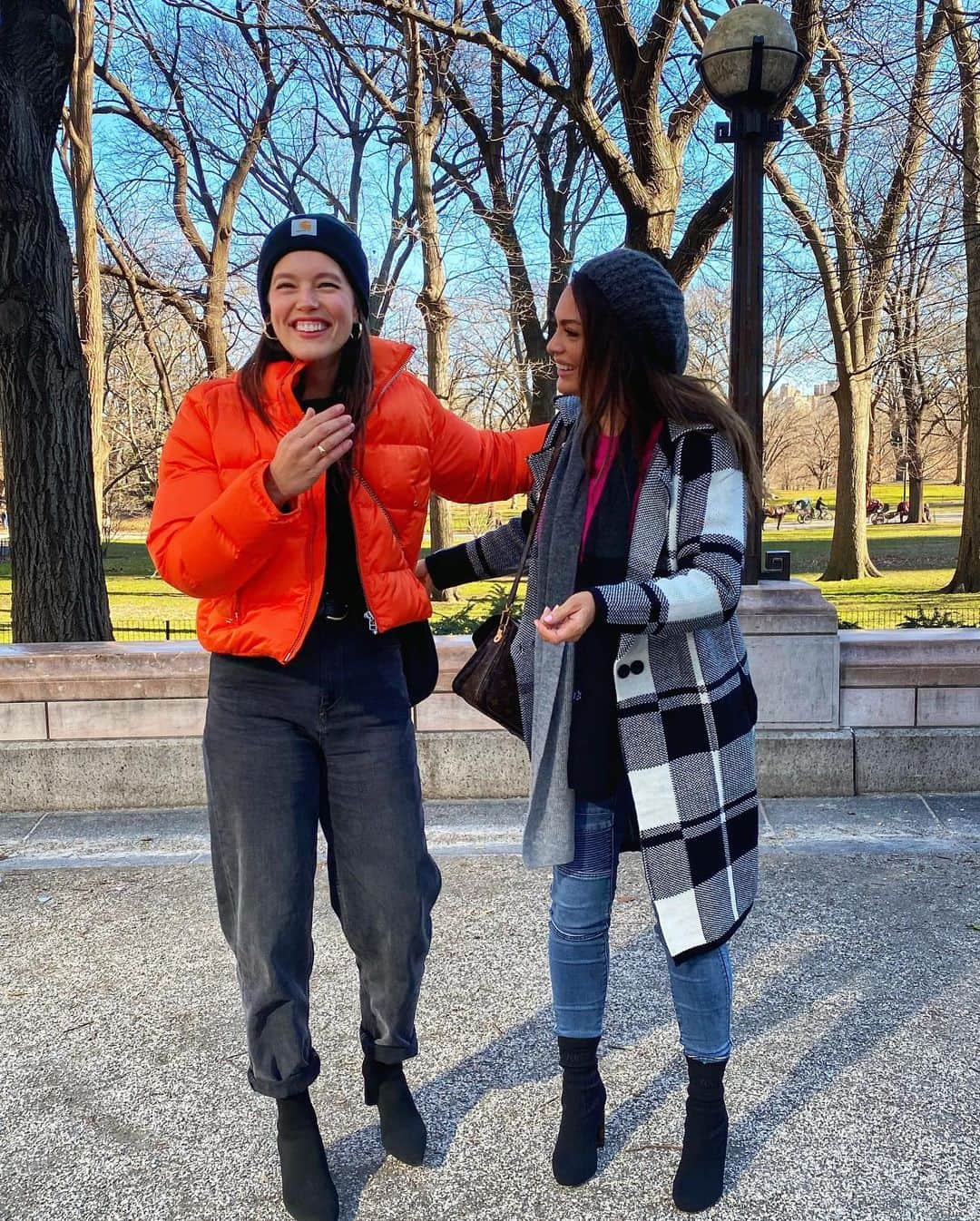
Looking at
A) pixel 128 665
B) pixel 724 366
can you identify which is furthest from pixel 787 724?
pixel 724 366

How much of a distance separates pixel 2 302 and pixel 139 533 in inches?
1671

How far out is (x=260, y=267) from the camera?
2410 millimetres

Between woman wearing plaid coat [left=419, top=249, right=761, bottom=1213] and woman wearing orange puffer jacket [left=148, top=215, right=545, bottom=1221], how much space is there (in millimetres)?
347

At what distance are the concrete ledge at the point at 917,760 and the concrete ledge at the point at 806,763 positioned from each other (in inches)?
2.5

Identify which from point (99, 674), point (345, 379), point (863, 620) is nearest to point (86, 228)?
point (863, 620)

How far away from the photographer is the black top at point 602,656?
7.90 ft

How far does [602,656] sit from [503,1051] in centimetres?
138

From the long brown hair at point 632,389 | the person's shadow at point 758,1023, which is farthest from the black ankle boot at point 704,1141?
the long brown hair at point 632,389

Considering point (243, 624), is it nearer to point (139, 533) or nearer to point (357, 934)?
point (357, 934)

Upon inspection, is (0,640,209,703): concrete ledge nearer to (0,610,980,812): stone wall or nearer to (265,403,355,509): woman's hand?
(0,610,980,812): stone wall

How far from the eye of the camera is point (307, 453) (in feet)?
7.09

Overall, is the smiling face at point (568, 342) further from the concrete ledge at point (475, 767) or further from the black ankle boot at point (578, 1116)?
the concrete ledge at point (475, 767)

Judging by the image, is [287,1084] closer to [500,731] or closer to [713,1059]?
[713,1059]

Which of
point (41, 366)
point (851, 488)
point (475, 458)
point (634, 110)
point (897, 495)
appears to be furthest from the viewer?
point (897, 495)
